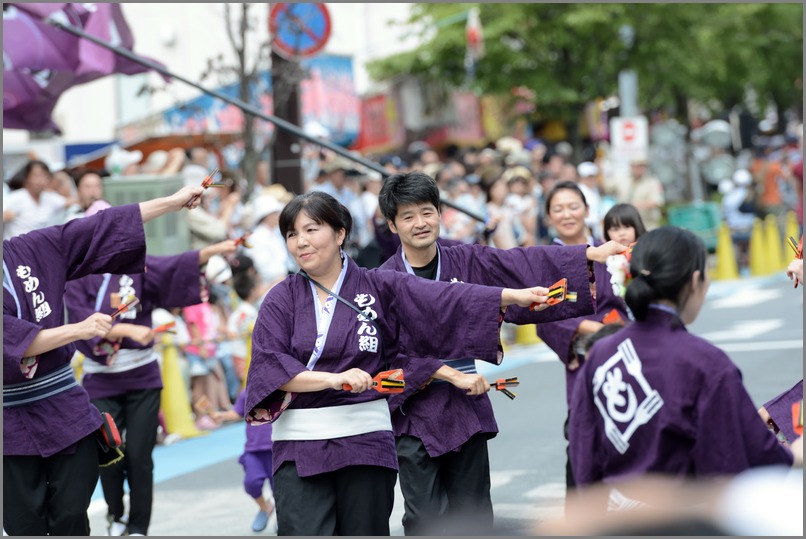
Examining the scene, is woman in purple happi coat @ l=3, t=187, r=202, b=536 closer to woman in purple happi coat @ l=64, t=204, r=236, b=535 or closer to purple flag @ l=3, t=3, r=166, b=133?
woman in purple happi coat @ l=64, t=204, r=236, b=535

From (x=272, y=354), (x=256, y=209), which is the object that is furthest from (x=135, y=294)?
(x=256, y=209)

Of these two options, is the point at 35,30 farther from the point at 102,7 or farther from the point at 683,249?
the point at 683,249

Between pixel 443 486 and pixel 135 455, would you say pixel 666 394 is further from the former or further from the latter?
pixel 135 455

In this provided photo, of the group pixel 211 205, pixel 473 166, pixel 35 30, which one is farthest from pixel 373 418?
pixel 473 166

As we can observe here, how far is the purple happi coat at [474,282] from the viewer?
5.26 m

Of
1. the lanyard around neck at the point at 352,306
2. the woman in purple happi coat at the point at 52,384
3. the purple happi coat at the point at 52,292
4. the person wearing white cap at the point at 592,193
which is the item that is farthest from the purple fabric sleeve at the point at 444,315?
the person wearing white cap at the point at 592,193

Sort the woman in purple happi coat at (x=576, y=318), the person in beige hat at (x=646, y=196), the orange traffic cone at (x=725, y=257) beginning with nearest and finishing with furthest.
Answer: the woman in purple happi coat at (x=576, y=318)
the person in beige hat at (x=646, y=196)
the orange traffic cone at (x=725, y=257)

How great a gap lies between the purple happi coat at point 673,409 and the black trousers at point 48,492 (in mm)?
2656

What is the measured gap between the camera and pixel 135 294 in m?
6.82

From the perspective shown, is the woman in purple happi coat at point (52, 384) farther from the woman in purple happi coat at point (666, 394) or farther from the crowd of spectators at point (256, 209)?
the woman in purple happi coat at point (666, 394)

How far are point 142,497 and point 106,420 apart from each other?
1.44 m

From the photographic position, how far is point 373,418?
4887mm

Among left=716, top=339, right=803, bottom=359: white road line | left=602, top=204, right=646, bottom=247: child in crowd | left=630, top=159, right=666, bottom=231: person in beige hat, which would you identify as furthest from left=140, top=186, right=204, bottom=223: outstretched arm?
left=630, top=159, right=666, bottom=231: person in beige hat

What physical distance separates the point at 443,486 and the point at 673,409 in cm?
218
